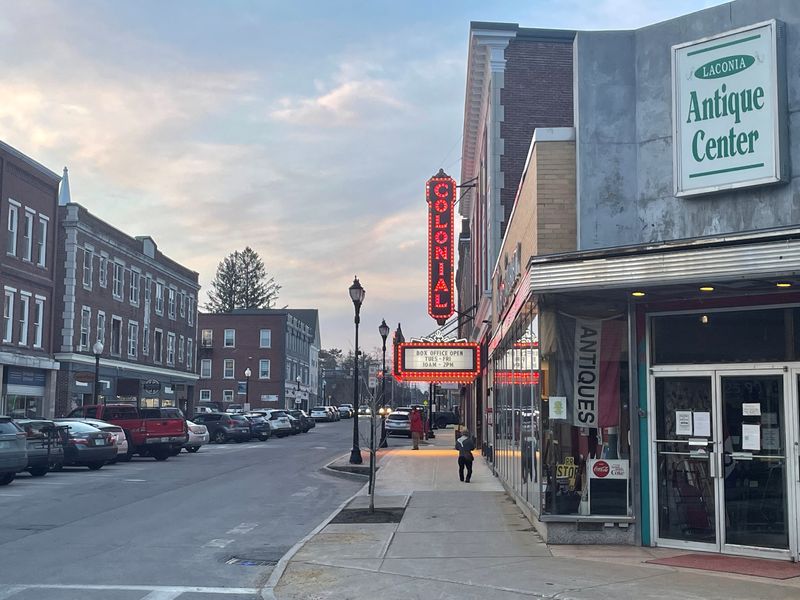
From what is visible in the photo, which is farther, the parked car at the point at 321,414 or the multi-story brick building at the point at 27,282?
the parked car at the point at 321,414

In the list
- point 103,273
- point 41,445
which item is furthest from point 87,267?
point 41,445

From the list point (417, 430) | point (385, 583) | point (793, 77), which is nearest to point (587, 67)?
point (793, 77)

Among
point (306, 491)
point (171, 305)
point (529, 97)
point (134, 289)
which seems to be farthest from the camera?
point (171, 305)

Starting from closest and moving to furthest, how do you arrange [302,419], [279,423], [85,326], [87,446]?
[87,446]
[85,326]
[279,423]
[302,419]

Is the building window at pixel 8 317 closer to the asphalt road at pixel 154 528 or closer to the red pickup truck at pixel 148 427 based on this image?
the red pickup truck at pixel 148 427

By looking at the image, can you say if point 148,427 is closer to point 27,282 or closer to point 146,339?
point 27,282

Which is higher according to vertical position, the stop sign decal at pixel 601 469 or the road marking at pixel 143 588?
the stop sign decal at pixel 601 469

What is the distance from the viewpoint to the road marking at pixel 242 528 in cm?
1454

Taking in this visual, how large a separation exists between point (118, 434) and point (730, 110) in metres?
22.2

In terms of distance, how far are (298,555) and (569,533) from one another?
3.68 meters

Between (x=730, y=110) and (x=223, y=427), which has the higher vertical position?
(x=730, y=110)

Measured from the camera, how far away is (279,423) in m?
51.9

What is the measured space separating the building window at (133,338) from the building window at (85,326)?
6679 millimetres

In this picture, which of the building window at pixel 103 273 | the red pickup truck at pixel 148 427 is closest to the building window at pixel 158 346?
the building window at pixel 103 273
